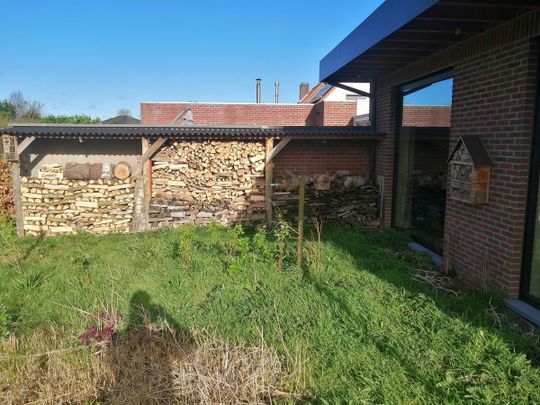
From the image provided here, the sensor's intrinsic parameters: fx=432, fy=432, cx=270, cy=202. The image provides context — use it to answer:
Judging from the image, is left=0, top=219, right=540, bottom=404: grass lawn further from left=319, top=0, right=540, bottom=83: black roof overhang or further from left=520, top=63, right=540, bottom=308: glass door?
left=319, top=0, right=540, bottom=83: black roof overhang

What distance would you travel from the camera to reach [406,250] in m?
7.42

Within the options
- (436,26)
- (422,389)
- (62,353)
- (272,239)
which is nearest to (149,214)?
(272,239)

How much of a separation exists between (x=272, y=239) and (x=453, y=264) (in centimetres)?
331

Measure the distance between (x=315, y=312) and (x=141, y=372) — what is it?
6.15ft

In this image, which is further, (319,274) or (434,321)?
(319,274)

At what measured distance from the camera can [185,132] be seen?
9.43 m

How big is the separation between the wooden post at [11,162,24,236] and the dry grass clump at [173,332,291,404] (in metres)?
7.55

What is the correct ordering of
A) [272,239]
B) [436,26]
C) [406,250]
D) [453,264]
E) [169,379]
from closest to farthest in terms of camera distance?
[169,379]
[436,26]
[453,264]
[406,250]
[272,239]

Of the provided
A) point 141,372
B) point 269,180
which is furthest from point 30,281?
point 269,180

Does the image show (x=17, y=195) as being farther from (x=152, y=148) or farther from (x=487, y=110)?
(x=487, y=110)

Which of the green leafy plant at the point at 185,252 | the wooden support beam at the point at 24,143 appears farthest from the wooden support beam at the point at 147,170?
the green leafy plant at the point at 185,252

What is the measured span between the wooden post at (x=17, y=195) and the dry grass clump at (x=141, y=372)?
6.29m

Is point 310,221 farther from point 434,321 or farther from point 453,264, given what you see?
point 434,321

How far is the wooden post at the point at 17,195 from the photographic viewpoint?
30.4 feet
